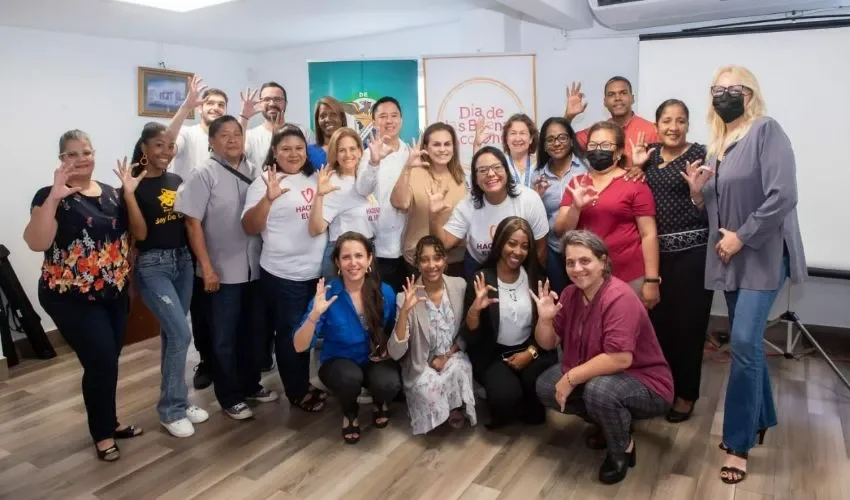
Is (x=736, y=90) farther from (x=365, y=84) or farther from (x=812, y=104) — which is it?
(x=365, y=84)

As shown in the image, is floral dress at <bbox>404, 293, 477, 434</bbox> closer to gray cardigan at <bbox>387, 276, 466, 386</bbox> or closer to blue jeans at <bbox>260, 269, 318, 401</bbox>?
gray cardigan at <bbox>387, 276, 466, 386</bbox>

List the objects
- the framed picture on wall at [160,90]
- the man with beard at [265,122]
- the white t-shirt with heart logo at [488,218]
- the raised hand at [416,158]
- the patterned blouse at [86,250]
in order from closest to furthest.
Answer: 1. the patterned blouse at [86,250]
2. the white t-shirt with heart logo at [488,218]
3. the raised hand at [416,158]
4. the man with beard at [265,122]
5. the framed picture on wall at [160,90]

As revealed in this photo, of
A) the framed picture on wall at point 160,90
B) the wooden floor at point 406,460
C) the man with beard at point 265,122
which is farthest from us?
the framed picture on wall at point 160,90

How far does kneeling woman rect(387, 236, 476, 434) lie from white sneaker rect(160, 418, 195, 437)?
104 cm

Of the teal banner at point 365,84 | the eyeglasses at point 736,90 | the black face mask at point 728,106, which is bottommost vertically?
the black face mask at point 728,106

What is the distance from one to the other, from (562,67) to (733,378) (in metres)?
3.09

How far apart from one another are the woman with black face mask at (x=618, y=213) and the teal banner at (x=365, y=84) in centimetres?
250

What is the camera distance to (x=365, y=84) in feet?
16.3

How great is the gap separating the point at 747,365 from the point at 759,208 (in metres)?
0.58

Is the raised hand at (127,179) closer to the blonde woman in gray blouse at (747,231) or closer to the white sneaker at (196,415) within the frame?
the white sneaker at (196,415)

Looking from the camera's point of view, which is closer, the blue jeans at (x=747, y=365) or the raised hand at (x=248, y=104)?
the blue jeans at (x=747, y=365)

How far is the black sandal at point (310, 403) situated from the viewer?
3.11 metres

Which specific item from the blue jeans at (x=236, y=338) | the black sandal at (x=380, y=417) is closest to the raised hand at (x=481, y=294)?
the black sandal at (x=380, y=417)

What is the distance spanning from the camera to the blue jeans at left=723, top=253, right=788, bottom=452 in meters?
2.24
